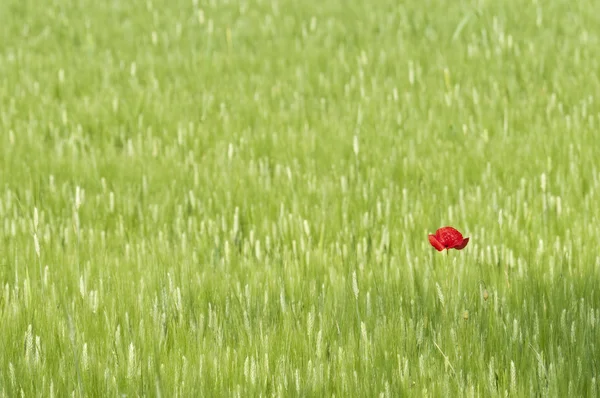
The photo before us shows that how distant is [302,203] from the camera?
4.30 metres

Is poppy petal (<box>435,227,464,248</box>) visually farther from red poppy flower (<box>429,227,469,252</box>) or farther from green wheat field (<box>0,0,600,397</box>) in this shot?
green wheat field (<box>0,0,600,397</box>)

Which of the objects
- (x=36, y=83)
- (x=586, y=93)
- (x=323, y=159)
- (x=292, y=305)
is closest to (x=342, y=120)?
(x=323, y=159)

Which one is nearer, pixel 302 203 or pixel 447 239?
pixel 447 239

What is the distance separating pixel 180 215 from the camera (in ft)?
13.9

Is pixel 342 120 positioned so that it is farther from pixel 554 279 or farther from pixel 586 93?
pixel 554 279

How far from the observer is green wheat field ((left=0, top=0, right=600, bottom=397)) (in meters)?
2.72

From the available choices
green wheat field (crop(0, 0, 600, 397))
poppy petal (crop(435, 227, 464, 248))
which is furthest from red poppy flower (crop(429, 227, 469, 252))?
green wheat field (crop(0, 0, 600, 397))

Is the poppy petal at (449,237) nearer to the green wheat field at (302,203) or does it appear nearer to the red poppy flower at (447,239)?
the red poppy flower at (447,239)

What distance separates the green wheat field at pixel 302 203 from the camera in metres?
2.72

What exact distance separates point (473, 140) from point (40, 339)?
9.59 ft

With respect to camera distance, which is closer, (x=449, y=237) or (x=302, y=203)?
(x=449, y=237)

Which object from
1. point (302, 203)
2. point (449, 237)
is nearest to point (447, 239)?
point (449, 237)

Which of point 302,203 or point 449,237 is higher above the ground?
point 302,203

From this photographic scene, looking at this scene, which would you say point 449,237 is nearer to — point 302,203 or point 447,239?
point 447,239
